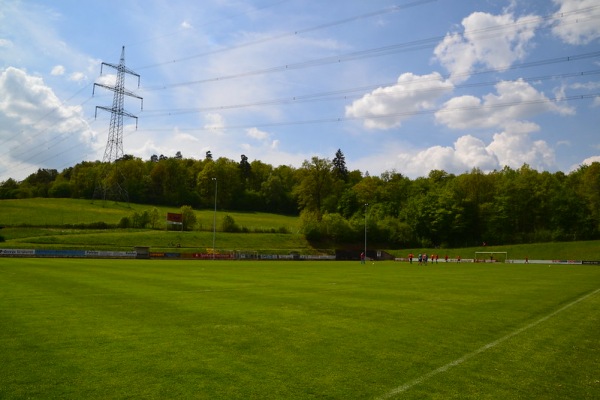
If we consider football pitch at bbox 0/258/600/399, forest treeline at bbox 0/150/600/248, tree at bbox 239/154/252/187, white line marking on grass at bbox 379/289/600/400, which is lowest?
football pitch at bbox 0/258/600/399

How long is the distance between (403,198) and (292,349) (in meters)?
135

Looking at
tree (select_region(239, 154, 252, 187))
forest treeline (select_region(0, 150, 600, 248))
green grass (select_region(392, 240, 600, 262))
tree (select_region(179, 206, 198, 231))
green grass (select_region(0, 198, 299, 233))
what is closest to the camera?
green grass (select_region(392, 240, 600, 262))

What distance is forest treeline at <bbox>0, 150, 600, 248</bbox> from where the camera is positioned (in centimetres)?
11125

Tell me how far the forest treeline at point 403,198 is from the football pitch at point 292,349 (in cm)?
9244

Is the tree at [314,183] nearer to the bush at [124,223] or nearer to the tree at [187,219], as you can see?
the tree at [187,219]

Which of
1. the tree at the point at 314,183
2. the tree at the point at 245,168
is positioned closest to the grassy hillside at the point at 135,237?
the tree at the point at 314,183

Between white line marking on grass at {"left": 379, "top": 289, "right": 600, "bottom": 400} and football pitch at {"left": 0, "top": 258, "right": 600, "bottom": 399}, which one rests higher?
white line marking on grass at {"left": 379, "top": 289, "right": 600, "bottom": 400}

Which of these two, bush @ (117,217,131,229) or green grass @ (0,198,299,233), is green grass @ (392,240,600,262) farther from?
bush @ (117,217,131,229)

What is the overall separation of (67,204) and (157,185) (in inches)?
1444

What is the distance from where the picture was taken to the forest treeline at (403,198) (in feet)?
365

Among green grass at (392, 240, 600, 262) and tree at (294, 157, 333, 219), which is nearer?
green grass at (392, 240, 600, 262)

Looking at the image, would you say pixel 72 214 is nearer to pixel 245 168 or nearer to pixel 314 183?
pixel 314 183

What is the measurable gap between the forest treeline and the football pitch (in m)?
92.4

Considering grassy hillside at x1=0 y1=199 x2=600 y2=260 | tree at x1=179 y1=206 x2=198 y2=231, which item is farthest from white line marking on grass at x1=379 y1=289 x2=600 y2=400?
tree at x1=179 y1=206 x2=198 y2=231
